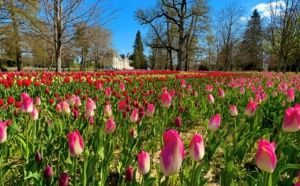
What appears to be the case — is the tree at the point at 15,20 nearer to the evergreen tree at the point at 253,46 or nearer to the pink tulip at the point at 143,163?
the pink tulip at the point at 143,163

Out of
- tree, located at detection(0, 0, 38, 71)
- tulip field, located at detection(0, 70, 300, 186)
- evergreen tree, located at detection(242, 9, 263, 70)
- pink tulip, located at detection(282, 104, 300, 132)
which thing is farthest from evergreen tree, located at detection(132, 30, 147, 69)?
pink tulip, located at detection(282, 104, 300, 132)

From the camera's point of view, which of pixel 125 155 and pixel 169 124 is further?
pixel 169 124

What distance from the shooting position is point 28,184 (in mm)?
1800

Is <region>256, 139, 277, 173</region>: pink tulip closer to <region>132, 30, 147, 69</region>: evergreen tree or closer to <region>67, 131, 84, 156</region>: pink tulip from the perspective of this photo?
<region>67, 131, 84, 156</region>: pink tulip

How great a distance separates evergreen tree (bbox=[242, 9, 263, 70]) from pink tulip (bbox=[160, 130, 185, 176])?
162 feet

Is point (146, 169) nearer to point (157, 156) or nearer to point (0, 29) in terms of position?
point (157, 156)

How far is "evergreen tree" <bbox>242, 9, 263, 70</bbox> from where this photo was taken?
47969mm

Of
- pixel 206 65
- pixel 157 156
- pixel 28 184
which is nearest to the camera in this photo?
pixel 28 184

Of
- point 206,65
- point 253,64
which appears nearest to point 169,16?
point 253,64

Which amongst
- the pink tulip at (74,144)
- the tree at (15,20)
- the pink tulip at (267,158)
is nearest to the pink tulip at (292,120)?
the pink tulip at (267,158)

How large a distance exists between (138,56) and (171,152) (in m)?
71.0

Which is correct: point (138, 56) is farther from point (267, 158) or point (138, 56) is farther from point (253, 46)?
point (267, 158)

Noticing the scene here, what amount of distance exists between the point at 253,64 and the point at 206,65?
42.4 feet

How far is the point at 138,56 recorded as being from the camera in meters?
70.9
